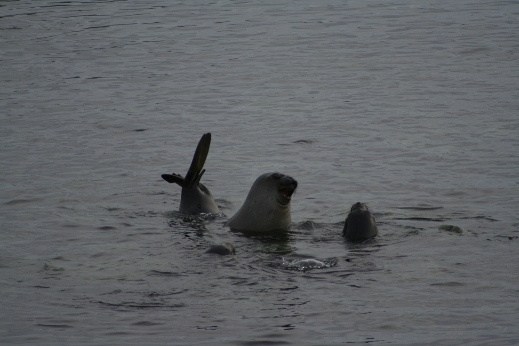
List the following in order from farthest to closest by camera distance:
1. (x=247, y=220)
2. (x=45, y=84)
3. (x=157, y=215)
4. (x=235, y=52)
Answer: (x=235, y=52) → (x=45, y=84) → (x=157, y=215) → (x=247, y=220)

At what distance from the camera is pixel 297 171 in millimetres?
12258

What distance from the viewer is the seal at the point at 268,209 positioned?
395 inches

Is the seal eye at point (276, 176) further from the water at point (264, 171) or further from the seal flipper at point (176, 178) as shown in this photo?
the seal flipper at point (176, 178)

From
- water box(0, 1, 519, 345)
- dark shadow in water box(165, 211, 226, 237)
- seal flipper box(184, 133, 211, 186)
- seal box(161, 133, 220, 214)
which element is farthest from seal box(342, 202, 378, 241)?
seal flipper box(184, 133, 211, 186)

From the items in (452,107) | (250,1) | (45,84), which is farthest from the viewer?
(250,1)

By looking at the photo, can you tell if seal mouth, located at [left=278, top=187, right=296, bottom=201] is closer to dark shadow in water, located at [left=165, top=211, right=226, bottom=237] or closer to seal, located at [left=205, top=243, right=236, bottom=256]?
dark shadow in water, located at [left=165, top=211, right=226, bottom=237]

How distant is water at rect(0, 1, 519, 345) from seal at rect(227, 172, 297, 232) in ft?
0.79

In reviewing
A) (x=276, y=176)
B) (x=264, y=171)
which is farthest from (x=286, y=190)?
(x=264, y=171)

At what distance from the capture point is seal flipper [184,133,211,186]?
34.7 feet

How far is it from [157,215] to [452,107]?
19.2ft

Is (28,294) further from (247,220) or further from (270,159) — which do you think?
(270,159)

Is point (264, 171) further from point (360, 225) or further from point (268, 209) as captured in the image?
point (360, 225)

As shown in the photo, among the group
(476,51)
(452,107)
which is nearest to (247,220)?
(452,107)

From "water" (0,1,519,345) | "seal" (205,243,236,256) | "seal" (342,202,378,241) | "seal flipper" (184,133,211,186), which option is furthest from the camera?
"seal flipper" (184,133,211,186)
